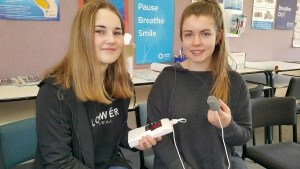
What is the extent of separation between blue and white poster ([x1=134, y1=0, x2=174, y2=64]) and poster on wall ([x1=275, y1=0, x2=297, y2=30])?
1665 millimetres

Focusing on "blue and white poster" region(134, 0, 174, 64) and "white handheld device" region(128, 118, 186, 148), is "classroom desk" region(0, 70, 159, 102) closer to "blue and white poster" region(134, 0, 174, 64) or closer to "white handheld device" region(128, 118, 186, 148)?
"blue and white poster" region(134, 0, 174, 64)

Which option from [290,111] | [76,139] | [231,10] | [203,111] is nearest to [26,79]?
[76,139]

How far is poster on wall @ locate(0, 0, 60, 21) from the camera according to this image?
1.84 metres

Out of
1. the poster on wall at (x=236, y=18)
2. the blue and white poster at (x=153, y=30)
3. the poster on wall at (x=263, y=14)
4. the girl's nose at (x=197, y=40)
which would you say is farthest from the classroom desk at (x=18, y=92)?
the poster on wall at (x=263, y=14)

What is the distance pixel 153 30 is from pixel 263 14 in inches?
63.3

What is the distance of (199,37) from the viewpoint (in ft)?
3.45

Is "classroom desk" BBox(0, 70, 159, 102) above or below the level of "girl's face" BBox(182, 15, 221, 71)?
below

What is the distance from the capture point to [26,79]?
1888mm

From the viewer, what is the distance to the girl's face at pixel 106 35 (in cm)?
99

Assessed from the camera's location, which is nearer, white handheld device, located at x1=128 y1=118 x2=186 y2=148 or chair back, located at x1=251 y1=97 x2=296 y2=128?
white handheld device, located at x1=128 y1=118 x2=186 y2=148

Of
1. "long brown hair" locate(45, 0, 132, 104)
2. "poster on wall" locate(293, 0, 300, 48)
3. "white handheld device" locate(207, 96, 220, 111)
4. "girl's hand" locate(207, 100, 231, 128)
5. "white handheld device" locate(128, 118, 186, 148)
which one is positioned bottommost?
"white handheld device" locate(128, 118, 186, 148)

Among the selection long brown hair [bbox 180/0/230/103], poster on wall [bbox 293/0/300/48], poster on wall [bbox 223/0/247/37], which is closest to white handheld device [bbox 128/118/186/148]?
long brown hair [bbox 180/0/230/103]

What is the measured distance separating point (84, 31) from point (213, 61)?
0.56 m

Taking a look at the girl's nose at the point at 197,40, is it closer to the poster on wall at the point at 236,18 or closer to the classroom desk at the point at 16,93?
the classroom desk at the point at 16,93
